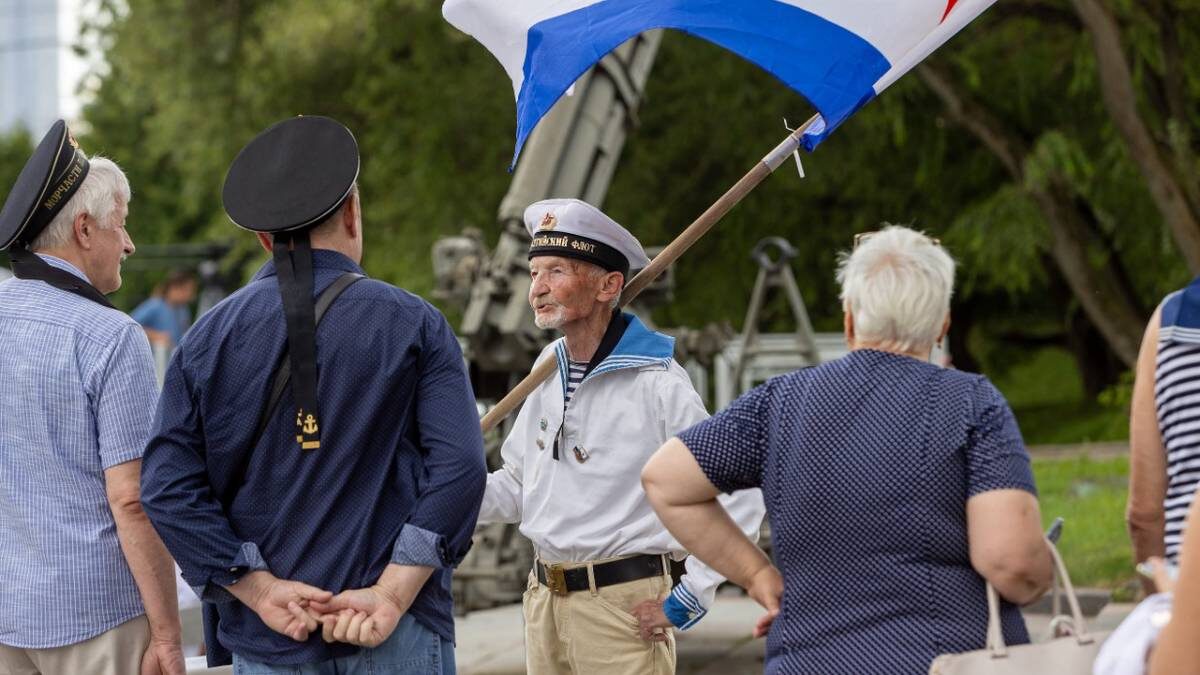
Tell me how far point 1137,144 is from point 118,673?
29.5ft

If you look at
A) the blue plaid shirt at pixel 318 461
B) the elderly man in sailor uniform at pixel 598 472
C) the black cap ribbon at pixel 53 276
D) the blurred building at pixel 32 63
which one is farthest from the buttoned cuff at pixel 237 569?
the blurred building at pixel 32 63

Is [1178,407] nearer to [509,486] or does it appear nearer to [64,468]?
[509,486]

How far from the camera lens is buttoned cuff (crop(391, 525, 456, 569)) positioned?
346cm

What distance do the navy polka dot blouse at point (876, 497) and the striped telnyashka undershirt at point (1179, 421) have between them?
26 centimetres

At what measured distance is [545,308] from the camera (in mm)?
4414

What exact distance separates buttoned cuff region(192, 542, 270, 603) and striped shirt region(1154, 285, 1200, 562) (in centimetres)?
170

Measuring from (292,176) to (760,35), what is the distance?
5.20 feet

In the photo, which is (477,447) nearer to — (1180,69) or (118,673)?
(118,673)

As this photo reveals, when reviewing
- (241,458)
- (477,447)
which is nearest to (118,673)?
(241,458)

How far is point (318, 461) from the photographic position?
11.4 feet

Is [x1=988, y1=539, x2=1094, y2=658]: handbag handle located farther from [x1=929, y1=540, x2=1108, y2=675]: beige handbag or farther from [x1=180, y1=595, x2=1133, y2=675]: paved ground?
[x1=180, y1=595, x2=1133, y2=675]: paved ground

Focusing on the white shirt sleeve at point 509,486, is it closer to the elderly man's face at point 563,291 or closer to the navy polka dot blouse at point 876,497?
the elderly man's face at point 563,291

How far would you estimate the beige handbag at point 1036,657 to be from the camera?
2.94 metres

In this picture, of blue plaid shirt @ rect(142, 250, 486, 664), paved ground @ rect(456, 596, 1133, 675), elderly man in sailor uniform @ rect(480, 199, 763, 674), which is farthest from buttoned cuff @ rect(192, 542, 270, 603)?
paved ground @ rect(456, 596, 1133, 675)
